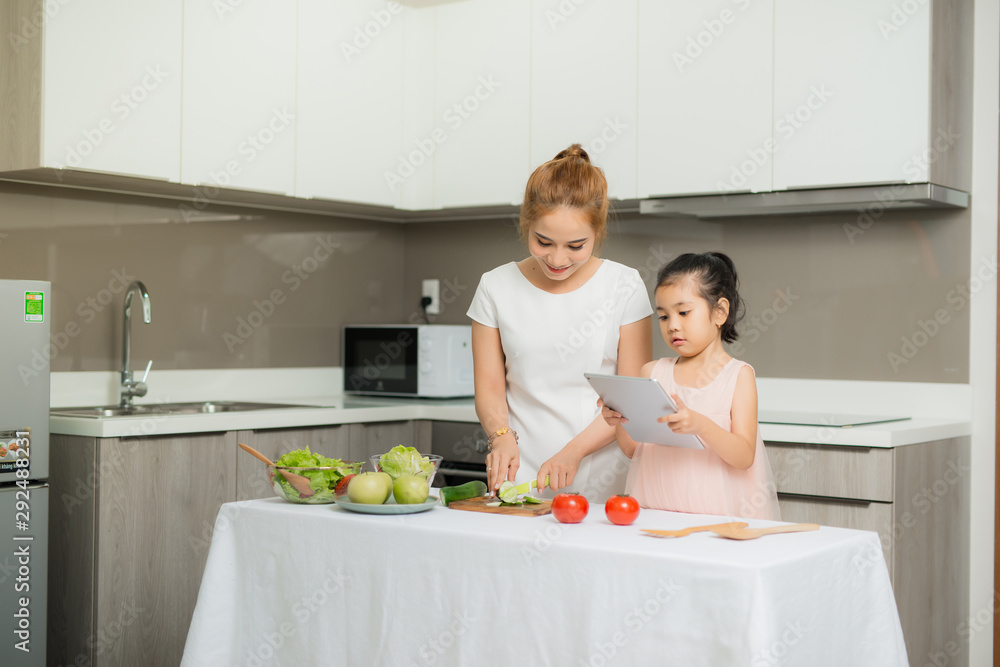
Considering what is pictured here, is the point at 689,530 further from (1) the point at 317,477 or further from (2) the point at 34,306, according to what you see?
(2) the point at 34,306

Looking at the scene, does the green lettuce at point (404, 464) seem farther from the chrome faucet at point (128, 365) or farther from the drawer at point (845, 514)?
the chrome faucet at point (128, 365)

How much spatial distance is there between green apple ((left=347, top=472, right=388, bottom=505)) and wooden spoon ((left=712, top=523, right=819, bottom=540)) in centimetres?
58

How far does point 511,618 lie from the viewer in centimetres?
160

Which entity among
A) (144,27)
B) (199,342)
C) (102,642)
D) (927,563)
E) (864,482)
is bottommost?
(102,642)

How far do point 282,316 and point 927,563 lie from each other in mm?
2401

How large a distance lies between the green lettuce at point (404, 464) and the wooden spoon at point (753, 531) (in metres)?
0.54

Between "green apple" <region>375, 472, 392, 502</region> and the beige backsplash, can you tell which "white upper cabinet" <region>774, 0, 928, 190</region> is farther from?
"green apple" <region>375, 472, 392, 502</region>

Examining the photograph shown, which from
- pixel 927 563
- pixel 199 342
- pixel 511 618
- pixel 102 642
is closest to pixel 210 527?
pixel 102 642

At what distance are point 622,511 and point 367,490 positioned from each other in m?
0.45

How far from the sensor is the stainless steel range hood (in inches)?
116

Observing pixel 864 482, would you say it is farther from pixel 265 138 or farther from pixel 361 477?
pixel 265 138

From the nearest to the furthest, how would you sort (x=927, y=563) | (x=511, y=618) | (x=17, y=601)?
(x=511, y=618), (x=17, y=601), (x=927, y=563)

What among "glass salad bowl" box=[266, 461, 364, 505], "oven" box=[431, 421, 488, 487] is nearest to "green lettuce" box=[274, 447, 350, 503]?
Answer: "glass salad bowl" box=[266, 461, 364, 505]

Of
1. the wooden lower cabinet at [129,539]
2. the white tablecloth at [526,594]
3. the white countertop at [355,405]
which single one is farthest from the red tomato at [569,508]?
the wooden lower cabinet at [129,539]
